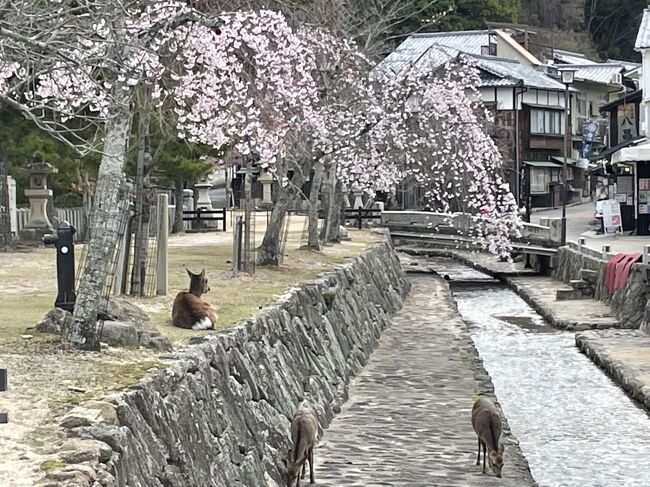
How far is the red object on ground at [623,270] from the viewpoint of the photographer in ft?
93.1

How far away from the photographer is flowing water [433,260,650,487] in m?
14.0

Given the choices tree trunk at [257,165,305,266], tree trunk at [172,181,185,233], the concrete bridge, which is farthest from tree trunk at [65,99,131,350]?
the concrete bridge

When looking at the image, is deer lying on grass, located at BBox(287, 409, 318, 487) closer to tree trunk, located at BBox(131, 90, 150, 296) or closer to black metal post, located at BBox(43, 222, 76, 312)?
black metal post, located at BBox(43, 222, 76, 312)

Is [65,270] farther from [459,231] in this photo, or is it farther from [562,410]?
[459,231]

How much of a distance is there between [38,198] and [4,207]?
3648 millimetres

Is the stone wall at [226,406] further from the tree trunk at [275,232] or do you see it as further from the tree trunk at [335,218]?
the tree trunk at [335,218]

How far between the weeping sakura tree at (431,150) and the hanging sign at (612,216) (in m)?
6.66

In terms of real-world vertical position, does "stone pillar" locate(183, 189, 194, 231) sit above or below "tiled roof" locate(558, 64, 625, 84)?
below

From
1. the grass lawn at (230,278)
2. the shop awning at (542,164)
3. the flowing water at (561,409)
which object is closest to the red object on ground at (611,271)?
the flowing water at (561,409)

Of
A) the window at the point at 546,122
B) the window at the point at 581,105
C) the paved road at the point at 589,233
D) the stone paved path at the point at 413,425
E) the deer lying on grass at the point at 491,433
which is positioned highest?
the window at the point at 581,105

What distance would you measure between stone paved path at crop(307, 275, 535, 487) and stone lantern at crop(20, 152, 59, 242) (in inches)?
372

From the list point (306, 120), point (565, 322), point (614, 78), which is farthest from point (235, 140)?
point (614, 78)

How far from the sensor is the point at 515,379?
809 inches

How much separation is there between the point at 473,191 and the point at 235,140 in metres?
13.1
